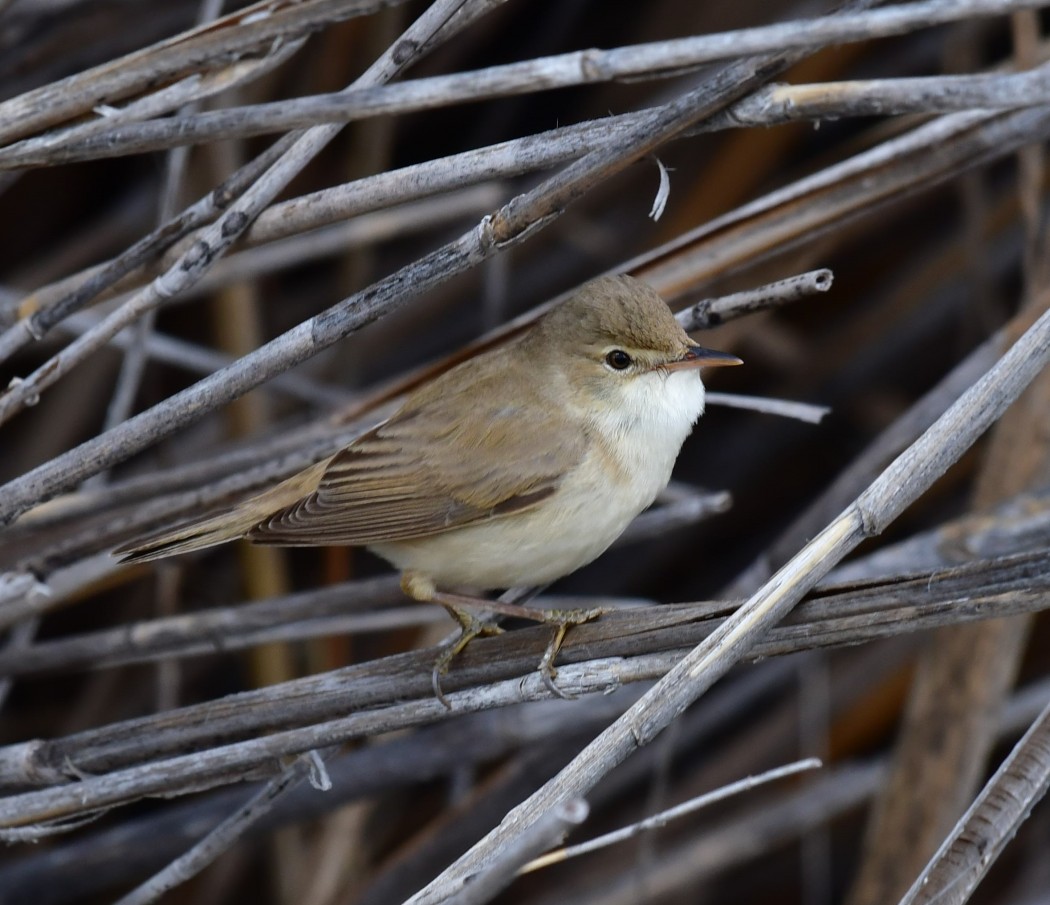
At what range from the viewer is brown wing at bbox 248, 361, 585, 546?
7.82 ft

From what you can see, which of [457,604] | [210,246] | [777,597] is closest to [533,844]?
[777,597]

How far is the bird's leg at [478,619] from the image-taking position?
1.94m

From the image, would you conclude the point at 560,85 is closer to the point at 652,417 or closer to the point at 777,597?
the point at 777,597

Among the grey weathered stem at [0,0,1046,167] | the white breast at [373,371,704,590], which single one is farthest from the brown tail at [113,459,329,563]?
the grey weathered stem at [0,0,1046,167]

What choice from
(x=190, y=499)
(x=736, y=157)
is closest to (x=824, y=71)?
(x=736, y=157)

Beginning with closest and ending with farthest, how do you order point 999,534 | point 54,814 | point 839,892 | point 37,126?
point 37,126 → point 54,814 → point 999,534 → point 839,892

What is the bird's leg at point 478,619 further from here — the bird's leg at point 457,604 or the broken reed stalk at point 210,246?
the broken reed stalk at point 210,246

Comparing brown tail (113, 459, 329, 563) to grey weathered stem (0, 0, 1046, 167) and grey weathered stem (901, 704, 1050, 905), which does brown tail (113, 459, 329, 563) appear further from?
grey weathered stem (901, 704, 1050, 905)

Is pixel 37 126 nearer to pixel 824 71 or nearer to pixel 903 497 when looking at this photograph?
pixel 903 497

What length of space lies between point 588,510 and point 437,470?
328mm

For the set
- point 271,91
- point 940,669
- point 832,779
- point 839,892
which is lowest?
point 839,892

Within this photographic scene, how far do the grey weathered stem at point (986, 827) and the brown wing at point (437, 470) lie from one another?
99cm

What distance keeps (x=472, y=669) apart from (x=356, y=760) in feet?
2.52

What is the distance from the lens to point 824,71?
3.22m
